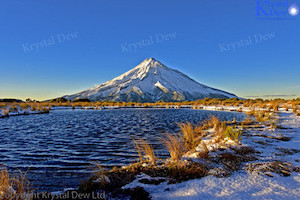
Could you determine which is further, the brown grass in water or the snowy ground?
the brown grass in water

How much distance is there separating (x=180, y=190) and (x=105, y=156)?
4251 millimetres

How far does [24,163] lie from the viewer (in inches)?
243

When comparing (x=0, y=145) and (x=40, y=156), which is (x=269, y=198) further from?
(x=0, y=145)

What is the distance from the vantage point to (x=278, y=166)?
4.31 m

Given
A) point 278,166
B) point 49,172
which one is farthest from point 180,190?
point 49,172

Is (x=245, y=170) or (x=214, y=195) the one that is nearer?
(x=214, y=195)

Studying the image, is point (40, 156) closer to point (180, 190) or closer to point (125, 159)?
point (125, 159)

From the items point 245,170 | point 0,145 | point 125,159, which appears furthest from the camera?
point 0,145

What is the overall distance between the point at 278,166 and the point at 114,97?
584ft

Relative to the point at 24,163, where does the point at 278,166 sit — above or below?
above

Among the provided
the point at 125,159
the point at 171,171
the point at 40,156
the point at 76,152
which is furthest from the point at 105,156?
the point at 171,171

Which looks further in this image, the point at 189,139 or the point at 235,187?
the point at 189,139

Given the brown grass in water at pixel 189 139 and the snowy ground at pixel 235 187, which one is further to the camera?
the brown grass in water at pixel 189 139

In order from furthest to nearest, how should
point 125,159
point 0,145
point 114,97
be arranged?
point 114,97 < point 0,145 < point 125,159
